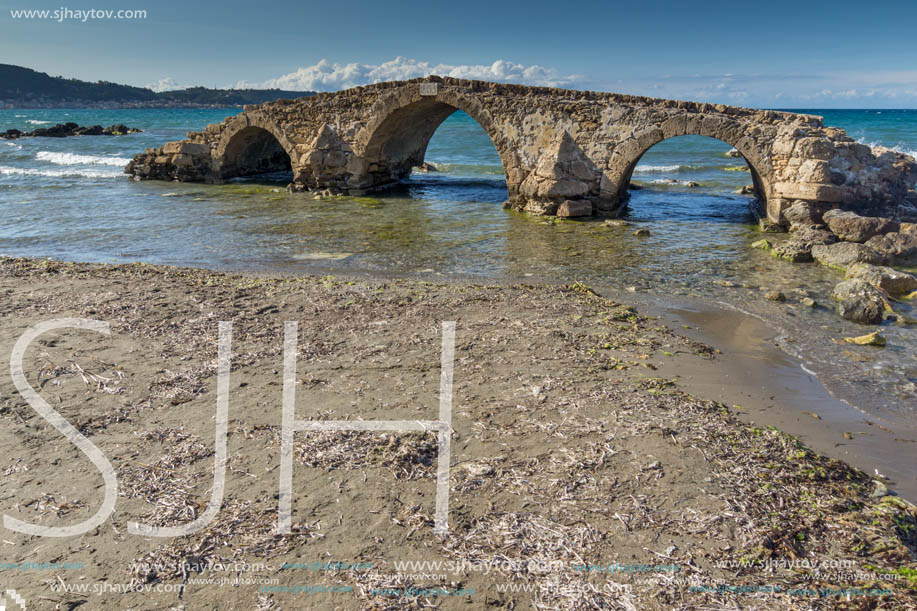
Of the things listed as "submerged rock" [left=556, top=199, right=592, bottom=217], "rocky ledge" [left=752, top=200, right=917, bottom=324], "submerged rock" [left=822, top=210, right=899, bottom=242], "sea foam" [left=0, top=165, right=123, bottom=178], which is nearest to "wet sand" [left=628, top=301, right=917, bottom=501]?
"rocky ledge" [left=752, top=200, right=917, bottom=324]

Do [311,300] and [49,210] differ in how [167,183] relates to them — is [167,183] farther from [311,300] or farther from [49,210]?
[311,300]

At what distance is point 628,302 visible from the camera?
7086 mm

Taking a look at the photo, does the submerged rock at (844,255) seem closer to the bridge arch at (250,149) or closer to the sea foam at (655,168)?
the bridge arch at (250,149)

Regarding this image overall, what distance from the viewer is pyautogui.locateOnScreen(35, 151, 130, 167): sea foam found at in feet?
82.0

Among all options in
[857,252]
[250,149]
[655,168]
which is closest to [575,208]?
[857,252]

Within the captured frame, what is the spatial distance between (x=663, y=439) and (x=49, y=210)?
15.3 metres

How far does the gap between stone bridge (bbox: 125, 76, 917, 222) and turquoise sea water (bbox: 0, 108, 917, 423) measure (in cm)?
89

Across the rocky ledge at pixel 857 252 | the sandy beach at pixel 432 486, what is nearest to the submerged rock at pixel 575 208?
the rocky ledge at pixel 857 252

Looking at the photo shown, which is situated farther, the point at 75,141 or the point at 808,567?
the point at 75,141

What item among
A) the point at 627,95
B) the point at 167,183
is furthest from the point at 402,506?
the point at 167,183

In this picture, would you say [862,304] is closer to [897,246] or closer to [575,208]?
[897,246]

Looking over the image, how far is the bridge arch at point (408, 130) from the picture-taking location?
13.8 metres

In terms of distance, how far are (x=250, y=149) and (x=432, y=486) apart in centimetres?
1883

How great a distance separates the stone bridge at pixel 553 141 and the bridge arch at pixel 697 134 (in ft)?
0.07
